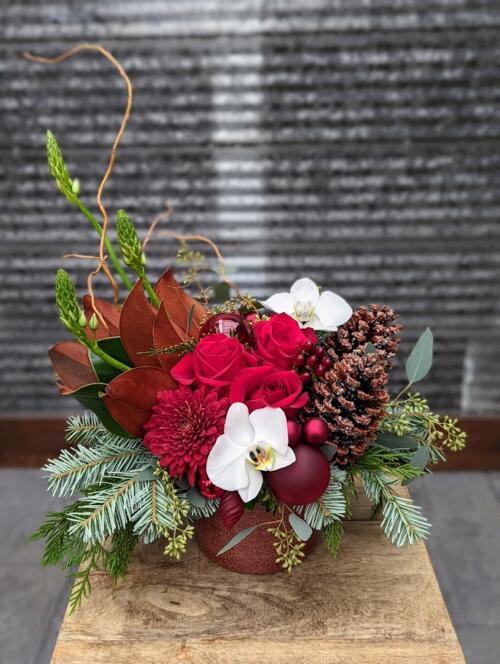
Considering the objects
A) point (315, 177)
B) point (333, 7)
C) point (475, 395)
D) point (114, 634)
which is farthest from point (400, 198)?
point (114, 634)

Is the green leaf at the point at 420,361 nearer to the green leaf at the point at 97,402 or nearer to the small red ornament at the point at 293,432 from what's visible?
the small red ornament at the point at 293,432

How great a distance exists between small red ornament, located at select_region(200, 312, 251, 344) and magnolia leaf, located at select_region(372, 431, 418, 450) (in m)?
0.18

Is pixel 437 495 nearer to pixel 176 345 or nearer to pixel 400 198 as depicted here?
pixel 400 198

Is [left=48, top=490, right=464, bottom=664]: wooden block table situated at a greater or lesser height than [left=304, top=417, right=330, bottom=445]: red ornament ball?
lesser

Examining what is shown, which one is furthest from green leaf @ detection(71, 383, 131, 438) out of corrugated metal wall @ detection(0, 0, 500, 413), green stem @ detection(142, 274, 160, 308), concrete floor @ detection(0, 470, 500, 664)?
corrugated metal wall @ detection(0, 0, 500, 413)

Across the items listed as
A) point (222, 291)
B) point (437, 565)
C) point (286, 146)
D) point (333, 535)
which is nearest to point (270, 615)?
point (333, 535)

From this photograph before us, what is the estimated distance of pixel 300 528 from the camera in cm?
59

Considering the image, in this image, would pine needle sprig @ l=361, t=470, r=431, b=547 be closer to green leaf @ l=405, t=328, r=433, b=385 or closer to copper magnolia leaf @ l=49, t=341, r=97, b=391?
green leaf @ l=405, t=328, r=433, b=385

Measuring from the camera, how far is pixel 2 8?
1.61 metres

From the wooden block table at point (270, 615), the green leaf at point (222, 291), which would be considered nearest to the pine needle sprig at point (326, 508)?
the wooden block table at point (270, 615)

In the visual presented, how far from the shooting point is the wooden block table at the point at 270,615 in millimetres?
609

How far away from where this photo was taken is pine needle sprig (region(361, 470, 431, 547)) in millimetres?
609

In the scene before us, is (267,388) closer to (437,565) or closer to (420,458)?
(420,458)

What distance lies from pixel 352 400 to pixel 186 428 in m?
0.16
